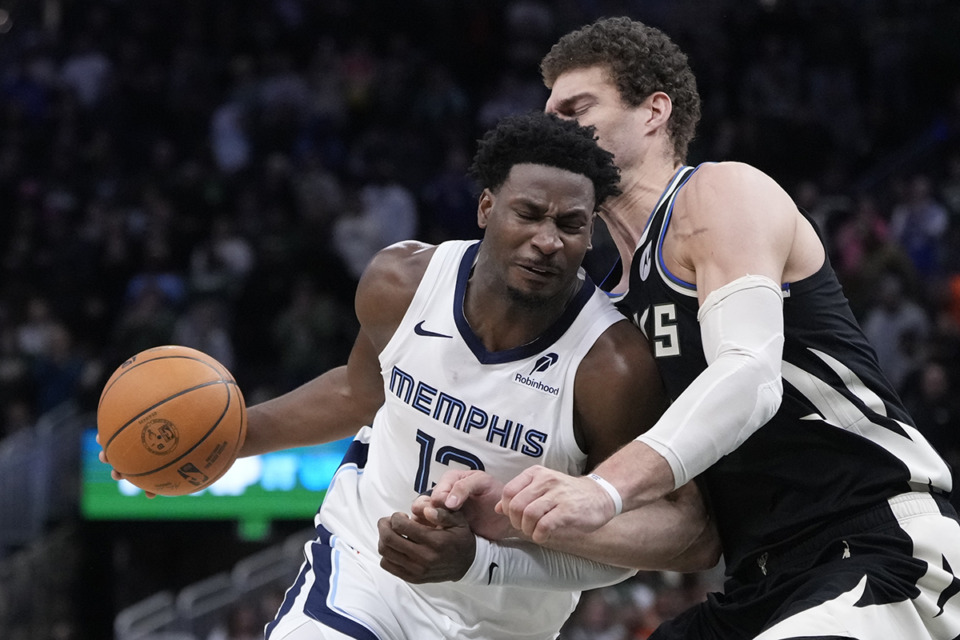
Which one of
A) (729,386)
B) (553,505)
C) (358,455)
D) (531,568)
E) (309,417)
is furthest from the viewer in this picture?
(309,417)

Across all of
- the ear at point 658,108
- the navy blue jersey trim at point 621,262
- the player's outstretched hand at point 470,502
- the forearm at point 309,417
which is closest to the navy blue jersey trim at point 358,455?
the forearm at point 309,417

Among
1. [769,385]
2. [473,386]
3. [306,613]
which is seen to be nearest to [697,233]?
[769,385]

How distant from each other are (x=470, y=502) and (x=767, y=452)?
789mm

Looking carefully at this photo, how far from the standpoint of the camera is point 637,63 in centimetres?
387

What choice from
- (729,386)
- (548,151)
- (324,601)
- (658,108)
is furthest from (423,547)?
(658,108)

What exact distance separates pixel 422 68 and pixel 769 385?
36.0 ft

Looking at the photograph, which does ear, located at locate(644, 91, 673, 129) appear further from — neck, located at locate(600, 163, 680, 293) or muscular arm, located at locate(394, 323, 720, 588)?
muscular arm, located at locate(394, 323, 720, 588)

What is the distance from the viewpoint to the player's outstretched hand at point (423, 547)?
3.21m

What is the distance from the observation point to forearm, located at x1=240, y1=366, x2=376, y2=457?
4.25 m

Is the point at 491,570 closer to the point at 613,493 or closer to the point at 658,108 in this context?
the point at 613,493

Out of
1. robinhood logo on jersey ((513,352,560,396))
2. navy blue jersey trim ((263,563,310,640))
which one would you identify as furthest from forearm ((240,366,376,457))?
robinhood logo on jersey ((513,352,560,396))

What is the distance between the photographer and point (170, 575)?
12.6 meters

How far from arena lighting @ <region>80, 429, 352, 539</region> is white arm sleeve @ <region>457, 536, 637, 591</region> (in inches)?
270

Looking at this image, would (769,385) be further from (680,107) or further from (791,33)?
(791,33)
